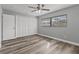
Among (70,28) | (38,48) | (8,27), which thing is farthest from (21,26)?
(70,28)

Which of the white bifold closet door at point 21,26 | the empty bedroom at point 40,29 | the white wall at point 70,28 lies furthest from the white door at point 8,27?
the white wall at point 70,28

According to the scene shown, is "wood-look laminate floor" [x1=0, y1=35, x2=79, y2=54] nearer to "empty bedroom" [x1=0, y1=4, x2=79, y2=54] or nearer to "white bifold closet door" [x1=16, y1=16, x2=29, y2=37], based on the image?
"empty bedroom" [x1=0, y1=4, x2=79, y2=54]

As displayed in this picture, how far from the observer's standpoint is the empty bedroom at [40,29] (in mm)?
2616

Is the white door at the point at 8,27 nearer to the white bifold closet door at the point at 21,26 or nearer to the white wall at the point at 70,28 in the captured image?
the white bifold closet door at the point at 21,26

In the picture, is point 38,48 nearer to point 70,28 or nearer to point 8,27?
point 70,28

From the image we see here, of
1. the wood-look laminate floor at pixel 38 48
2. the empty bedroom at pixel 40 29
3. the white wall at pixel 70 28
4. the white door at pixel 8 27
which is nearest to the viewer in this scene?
the wood-look laminate floor at pixel 38 48

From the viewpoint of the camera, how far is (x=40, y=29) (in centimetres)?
592

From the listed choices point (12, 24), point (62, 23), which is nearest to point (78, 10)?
point (62, 23)

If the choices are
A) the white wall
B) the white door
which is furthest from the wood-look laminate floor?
the white door

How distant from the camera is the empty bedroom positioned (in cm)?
262
